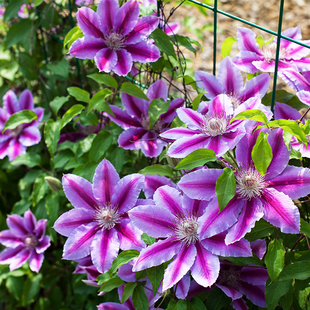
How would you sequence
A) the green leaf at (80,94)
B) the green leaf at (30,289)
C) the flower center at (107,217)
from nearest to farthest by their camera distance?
the flower center at (107,217) → the green leaf at (80,94) → the green leaf at (30,289)

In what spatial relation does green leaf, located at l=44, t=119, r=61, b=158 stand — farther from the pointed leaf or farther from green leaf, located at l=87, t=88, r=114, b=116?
the pointed leaf

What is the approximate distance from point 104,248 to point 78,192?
0.15m

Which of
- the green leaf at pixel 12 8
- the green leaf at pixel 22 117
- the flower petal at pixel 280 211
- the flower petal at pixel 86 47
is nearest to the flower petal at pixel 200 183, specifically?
the flower petal at pixel 280 211

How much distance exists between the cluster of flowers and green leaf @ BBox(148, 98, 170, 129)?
5 centimetres

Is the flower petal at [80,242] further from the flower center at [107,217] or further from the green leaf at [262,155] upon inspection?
the green leaf at [262,155]

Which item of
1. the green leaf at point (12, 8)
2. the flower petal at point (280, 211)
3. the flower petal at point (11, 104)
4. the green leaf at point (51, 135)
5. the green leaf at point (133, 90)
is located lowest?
the flower petal at point (280, 211)

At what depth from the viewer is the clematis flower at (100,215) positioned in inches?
35.9

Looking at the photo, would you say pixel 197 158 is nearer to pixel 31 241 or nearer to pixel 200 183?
pixel 200 183

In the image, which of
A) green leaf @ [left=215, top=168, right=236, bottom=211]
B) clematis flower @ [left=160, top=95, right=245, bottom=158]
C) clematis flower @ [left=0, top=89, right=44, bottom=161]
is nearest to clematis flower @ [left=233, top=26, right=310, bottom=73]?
clematis flower @ [left=160, top=95, right=245, bottom=158]

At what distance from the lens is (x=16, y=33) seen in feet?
5.41

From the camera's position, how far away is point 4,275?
1.56 metres

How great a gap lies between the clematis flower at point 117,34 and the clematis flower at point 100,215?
0.90 ft

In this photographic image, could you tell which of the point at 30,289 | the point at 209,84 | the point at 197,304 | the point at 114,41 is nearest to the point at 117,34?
the point at 114,41

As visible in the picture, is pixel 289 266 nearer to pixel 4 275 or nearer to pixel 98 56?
pixel 98 56
